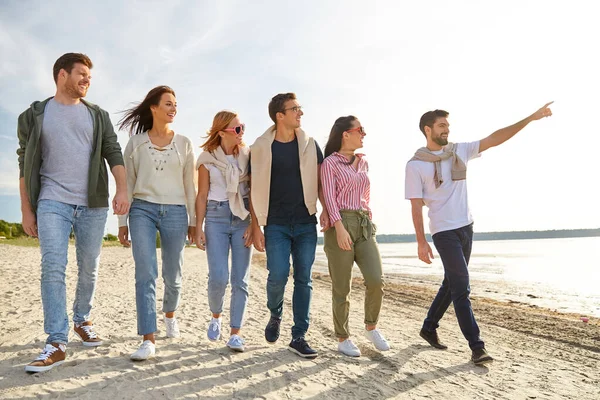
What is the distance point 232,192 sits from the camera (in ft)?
15.1

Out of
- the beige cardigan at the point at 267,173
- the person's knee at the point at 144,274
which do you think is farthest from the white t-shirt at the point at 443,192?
the person's knee at the point at 144,274

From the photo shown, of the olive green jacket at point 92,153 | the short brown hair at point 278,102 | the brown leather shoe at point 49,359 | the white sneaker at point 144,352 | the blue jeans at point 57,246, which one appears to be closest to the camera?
the brown leather shoe at point 49,359

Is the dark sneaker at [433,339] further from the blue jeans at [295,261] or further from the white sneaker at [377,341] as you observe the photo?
the blue jeans at [295,261]

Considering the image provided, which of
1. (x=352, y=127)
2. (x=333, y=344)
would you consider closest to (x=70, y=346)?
(x=333, y=344)

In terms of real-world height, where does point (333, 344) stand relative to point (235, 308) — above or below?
below

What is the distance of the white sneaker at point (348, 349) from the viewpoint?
15.0 feet

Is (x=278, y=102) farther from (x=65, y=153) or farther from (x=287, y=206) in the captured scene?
(x=65, y=153)

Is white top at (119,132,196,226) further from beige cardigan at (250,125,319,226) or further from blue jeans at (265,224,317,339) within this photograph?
blue jeans at (265,224,317,339)

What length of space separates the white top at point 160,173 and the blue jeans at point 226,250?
0.84 ft

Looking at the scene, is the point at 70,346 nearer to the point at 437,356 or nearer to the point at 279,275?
the point at 279,275

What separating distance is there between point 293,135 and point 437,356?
2.73 metres

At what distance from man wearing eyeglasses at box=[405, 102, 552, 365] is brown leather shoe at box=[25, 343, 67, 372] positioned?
3.42 meters

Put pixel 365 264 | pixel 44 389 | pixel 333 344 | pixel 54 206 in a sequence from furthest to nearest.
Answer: pixel 333 344, pixel 365 264, pixel 54 206, pixel 44 389

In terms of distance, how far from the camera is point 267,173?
4527 mm
